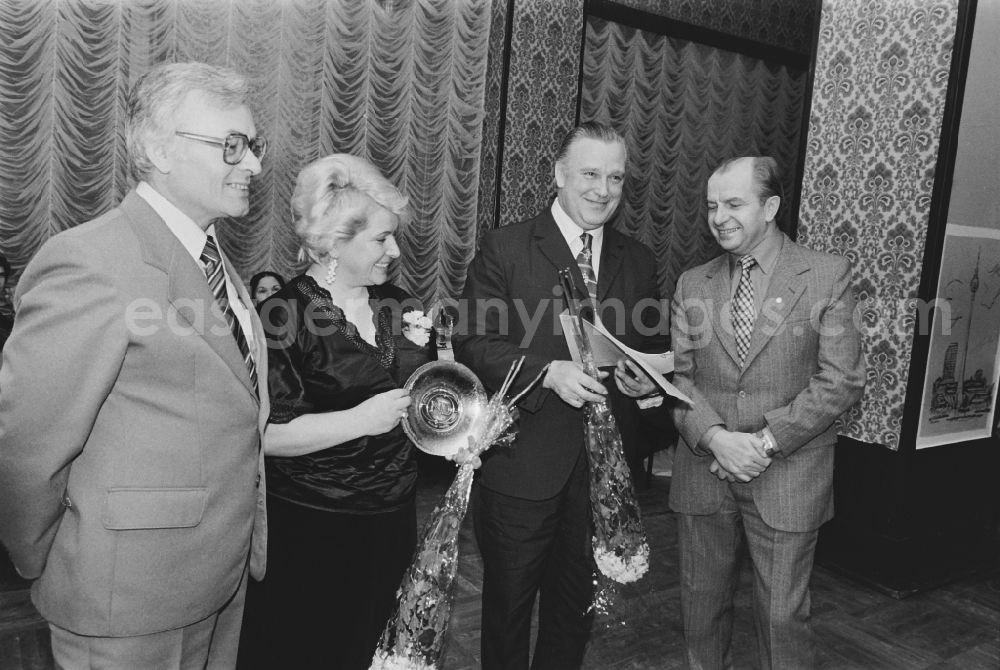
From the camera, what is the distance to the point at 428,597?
65.0 inches

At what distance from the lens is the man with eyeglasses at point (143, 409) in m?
1.16

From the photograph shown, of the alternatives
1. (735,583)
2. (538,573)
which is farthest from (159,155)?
(735,583)

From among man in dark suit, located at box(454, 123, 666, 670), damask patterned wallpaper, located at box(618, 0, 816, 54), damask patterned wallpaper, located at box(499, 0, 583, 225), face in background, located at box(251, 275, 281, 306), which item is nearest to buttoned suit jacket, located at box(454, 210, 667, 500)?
man in dark suit, located at box(454, 123, 666, 670)

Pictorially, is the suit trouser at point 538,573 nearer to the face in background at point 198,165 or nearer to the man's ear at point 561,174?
the man's ear at point 561,174

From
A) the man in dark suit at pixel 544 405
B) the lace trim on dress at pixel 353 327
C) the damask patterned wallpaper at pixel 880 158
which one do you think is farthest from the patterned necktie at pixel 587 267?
the damask patterned wallpaper at pixel 880 158

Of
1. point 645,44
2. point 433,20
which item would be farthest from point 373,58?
point 645,44

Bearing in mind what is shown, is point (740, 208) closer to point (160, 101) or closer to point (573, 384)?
point (573, 384)

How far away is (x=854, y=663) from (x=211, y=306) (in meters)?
2.74

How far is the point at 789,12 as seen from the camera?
296 inches

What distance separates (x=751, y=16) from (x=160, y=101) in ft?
23.7

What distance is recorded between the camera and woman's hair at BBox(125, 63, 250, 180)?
134 cm

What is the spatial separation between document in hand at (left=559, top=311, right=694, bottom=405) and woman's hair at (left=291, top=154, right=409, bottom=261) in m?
0.55

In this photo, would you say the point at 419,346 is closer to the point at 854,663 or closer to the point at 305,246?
the point at 305,246

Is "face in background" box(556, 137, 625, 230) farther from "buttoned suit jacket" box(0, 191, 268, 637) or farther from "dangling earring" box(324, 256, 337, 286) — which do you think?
"buttoned suit jacket" box(0, 191, 268, 637)
